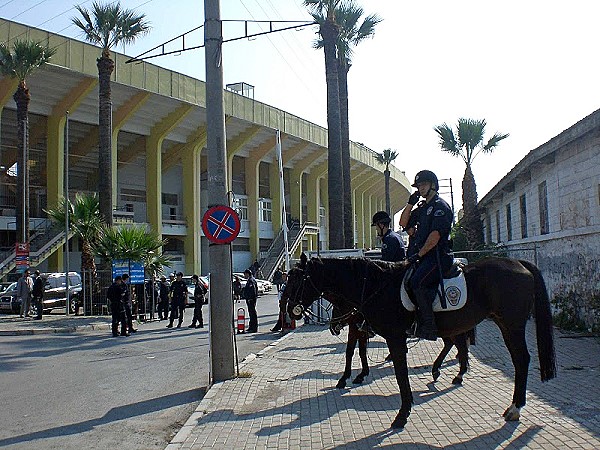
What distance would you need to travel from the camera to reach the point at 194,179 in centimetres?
5041

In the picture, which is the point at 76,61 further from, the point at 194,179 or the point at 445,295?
the point at 445,295

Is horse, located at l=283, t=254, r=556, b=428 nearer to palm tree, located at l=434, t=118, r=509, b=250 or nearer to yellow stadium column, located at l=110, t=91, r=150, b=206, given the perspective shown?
palm tree, located at l=434, t=118, r=509, b=250

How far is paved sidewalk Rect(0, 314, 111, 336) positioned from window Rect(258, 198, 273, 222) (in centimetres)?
3558

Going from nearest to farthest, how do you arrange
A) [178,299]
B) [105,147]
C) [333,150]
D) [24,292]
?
[178,299], [333,150], [24,292], [105,147]

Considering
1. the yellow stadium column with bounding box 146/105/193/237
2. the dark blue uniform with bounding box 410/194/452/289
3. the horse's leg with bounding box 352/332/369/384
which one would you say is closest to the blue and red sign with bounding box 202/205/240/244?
the horse's leg with bounding box 352/332/369/384

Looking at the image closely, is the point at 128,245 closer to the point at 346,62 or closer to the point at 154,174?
the point at 346,62

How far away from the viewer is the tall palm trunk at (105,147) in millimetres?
27688

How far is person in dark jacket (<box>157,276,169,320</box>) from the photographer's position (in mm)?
24294

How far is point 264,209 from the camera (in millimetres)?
60688

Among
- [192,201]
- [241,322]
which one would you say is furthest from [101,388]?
[192,201]

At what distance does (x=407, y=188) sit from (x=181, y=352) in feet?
275

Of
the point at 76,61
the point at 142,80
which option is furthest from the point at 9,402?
the point at 142,80

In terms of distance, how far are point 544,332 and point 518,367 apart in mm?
555

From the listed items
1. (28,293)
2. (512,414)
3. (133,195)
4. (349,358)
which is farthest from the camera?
(133,195)
